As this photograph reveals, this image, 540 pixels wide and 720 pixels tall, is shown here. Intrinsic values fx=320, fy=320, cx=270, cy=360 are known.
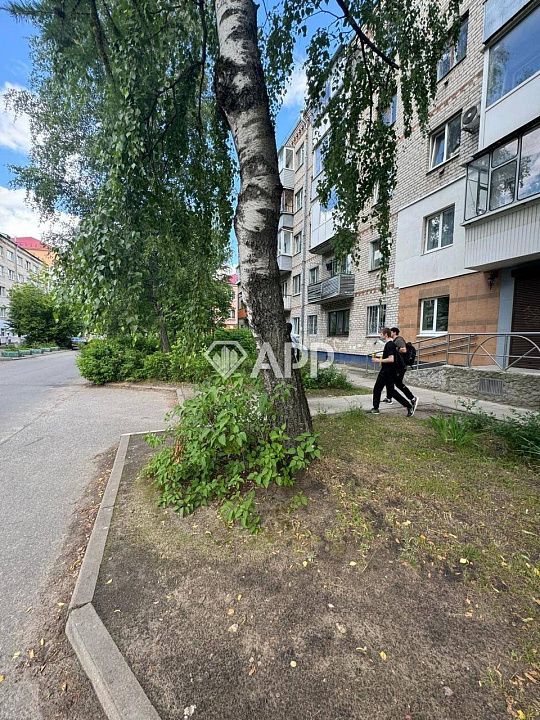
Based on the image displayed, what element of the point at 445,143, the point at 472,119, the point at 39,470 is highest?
the point at 445,143

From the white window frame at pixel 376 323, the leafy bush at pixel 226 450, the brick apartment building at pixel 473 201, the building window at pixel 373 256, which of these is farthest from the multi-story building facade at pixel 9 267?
the leafy bush at pixel 226 450

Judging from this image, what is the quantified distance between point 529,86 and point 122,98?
31.7ft

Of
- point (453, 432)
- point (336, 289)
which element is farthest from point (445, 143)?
point (453, 432)

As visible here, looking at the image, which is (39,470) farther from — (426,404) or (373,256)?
(373,256)

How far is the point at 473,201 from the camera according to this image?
878cm

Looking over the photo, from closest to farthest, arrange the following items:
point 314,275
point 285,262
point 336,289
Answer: point 336,289, point 314,275, point 285,262

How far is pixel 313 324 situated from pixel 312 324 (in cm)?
14

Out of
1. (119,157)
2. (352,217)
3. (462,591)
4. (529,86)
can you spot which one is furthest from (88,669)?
(529,86)

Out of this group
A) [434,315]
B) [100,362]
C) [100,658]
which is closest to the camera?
[100,658]

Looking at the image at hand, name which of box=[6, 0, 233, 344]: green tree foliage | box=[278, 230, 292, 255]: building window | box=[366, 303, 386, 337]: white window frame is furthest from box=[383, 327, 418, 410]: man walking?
box=[278, 230, 292, 255]: building window

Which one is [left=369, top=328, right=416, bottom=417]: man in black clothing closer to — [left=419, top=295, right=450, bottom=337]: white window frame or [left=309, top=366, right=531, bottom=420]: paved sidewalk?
[left=309, top=366, right=531, bottom=420]: paved sidewalk

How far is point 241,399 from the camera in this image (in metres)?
2.98

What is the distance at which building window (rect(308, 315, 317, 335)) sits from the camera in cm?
2082

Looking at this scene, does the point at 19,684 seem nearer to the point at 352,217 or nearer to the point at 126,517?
the point at 126,517
